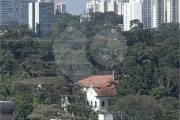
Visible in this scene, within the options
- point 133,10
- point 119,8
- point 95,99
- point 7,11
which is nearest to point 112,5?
point 119,8

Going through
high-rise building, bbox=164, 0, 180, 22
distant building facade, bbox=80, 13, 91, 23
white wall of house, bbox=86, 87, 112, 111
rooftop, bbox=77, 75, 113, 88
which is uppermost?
high-rise building, bbox=164, 0, 180, 22

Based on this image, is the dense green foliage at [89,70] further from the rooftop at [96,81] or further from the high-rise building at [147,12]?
the high-rise building at [147,12]

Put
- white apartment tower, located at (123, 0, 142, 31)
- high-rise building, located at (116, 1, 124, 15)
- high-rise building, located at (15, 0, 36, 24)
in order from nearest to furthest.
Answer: high-rise building, located at (15, 0, 36, 24) < white apartment tower, located at (123, 0, 142, 31) < high-rise building, located at (116, 1, 124, 15)

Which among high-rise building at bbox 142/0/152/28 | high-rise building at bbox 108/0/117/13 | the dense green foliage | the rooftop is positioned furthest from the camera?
high-rise building at bbox 108/0/117/13

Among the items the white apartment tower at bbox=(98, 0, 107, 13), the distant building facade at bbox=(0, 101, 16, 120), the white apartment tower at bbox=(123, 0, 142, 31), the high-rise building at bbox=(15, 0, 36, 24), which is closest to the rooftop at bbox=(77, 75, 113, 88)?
the distant building facade at bbox=(0, 101, 16, 120)

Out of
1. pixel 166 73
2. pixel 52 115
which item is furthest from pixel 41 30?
pixel 52 115

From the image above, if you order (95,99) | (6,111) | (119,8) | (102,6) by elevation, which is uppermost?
(102,6)

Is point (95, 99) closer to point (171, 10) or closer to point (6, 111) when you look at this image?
point (6, 111)

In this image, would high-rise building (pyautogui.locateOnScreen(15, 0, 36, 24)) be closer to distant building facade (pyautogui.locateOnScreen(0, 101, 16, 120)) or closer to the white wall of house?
the white wall of house
